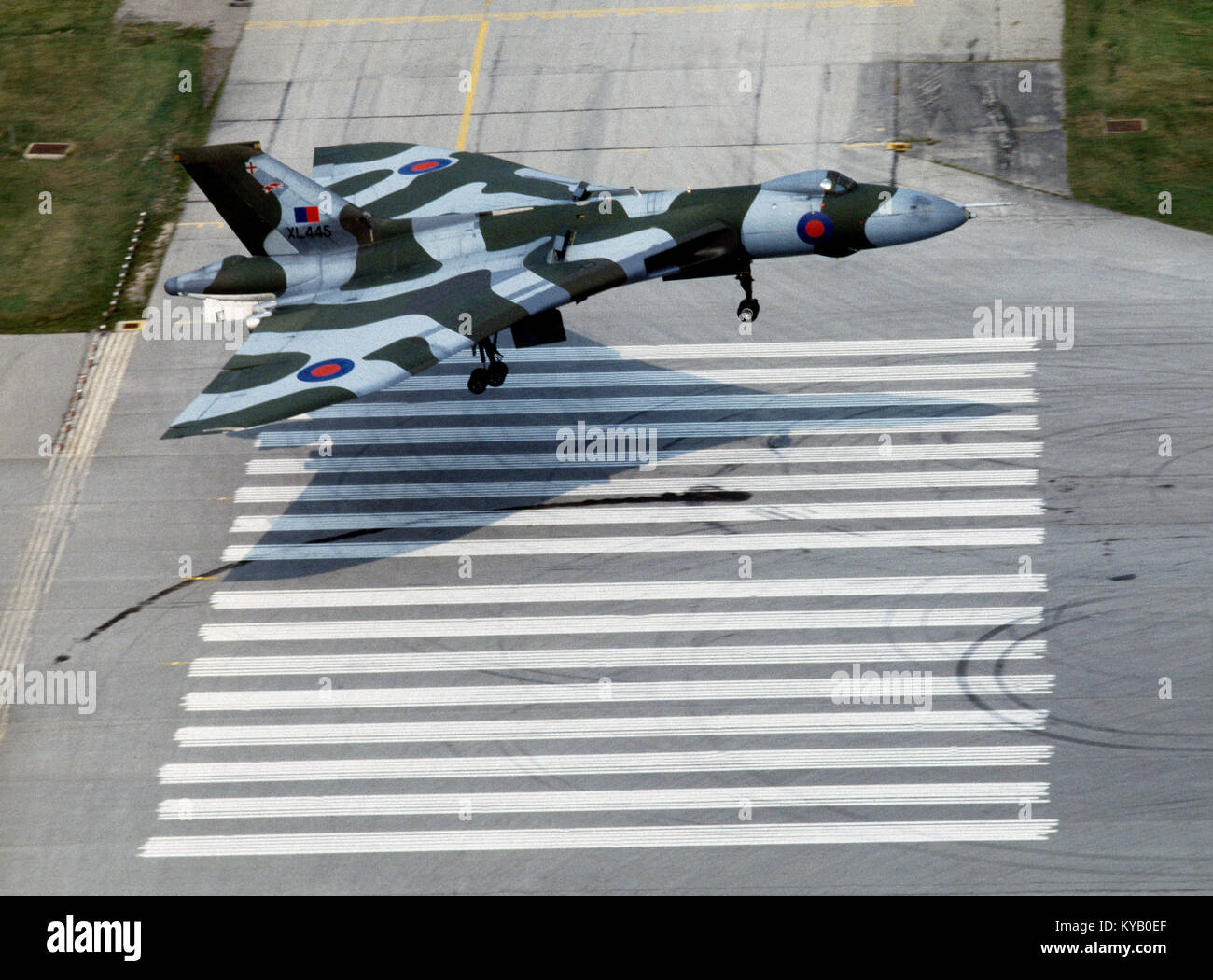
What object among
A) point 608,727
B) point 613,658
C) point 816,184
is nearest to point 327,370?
point 613,658

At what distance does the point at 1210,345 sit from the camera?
1328 inches

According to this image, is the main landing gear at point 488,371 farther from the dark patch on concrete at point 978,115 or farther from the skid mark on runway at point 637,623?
the dark patch on concrete at point 978,115

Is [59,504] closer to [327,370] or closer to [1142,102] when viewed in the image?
[327,370]

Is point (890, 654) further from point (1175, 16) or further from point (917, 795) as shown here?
point (1175, 16)

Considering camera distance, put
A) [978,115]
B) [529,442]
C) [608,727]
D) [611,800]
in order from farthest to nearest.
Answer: [978,115] < [529,442] < [608,727] < [611,800]

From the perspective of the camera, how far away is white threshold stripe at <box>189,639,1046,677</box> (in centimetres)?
2712

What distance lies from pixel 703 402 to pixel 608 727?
9479 mm

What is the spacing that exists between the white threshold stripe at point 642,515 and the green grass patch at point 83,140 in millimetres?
9634

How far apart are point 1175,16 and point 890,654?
88.8 feet

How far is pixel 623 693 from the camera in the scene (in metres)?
26.8

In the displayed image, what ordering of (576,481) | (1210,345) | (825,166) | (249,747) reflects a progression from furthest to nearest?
1. (825,166)
2. (1210,345)
3. (576,481)
4. (249,747)

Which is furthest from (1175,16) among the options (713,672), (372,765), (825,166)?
(372,765)

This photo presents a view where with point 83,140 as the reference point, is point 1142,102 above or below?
above

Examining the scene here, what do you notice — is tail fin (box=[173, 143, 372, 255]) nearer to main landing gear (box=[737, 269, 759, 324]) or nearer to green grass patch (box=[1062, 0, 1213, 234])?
main landing gear (box=[737, 269, 759, 324])
